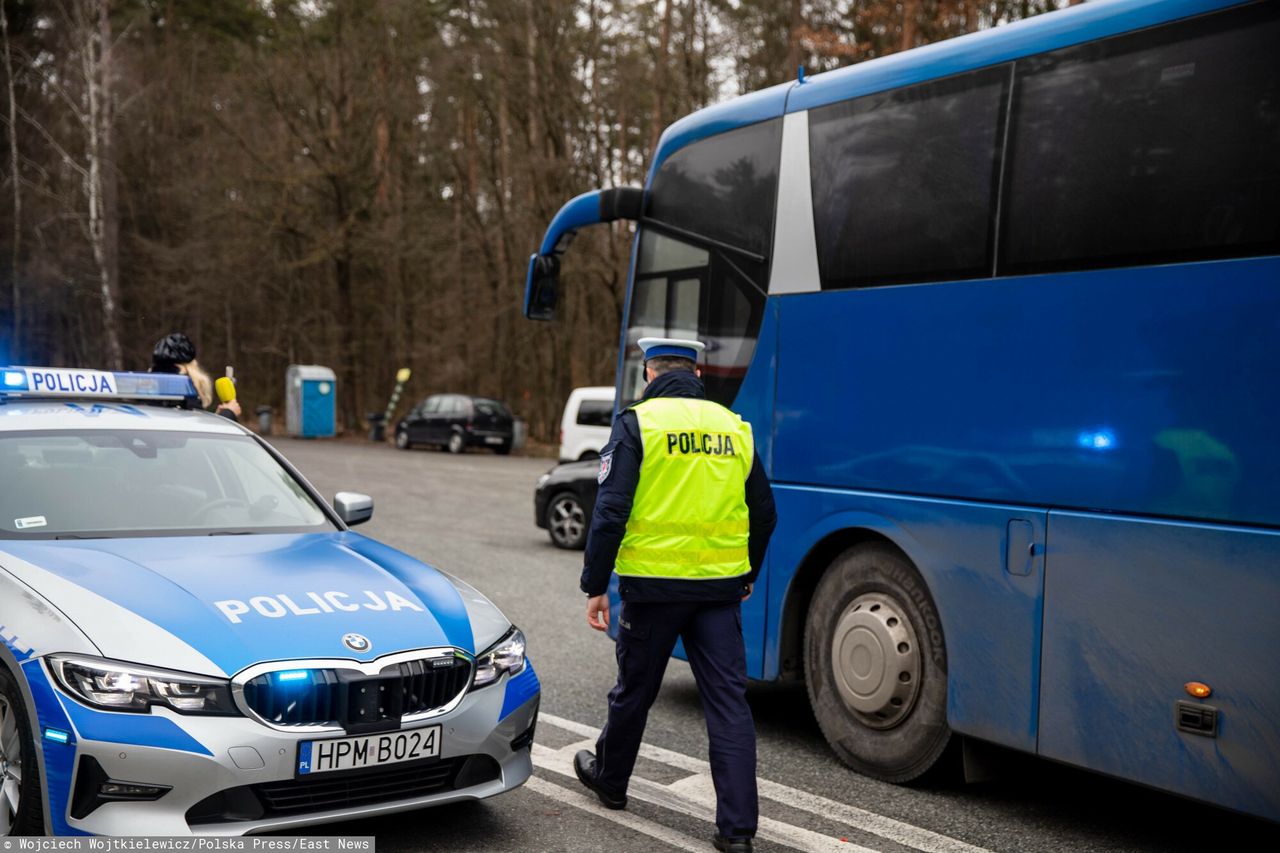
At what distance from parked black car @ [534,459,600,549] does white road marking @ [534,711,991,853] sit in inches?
279

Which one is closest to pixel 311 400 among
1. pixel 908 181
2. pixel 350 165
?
pixel 350 165

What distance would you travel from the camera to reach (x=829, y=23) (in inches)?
998

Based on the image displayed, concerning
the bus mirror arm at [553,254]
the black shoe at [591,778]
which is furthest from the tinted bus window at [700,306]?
the black shoe at [591,778]

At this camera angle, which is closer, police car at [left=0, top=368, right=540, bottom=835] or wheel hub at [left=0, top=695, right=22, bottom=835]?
police car at [left=0, top=368, right=540, bottom=835]

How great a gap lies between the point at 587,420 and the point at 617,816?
13.1 meters

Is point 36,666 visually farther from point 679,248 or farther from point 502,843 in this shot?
point 679,248

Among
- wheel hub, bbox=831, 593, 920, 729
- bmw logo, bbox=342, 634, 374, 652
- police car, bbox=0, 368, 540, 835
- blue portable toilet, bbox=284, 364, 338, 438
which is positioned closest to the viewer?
police car, bbox=0, 368, 540, 835

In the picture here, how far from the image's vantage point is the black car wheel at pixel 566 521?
12.8 metres

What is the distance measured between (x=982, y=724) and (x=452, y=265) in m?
32.9

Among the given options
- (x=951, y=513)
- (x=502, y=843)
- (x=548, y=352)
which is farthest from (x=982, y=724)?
(x=548, y=352)

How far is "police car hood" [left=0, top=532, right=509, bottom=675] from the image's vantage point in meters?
3.67

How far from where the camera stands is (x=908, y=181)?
5.17 meters

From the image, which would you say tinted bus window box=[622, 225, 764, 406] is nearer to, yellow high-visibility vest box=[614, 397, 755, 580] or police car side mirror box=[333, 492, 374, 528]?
yellow high-visibility vest box=[614, 397, 755, 580]

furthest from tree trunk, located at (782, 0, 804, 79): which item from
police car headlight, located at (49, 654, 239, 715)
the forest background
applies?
police car headlight, located at (49, 654, 239, 715)
